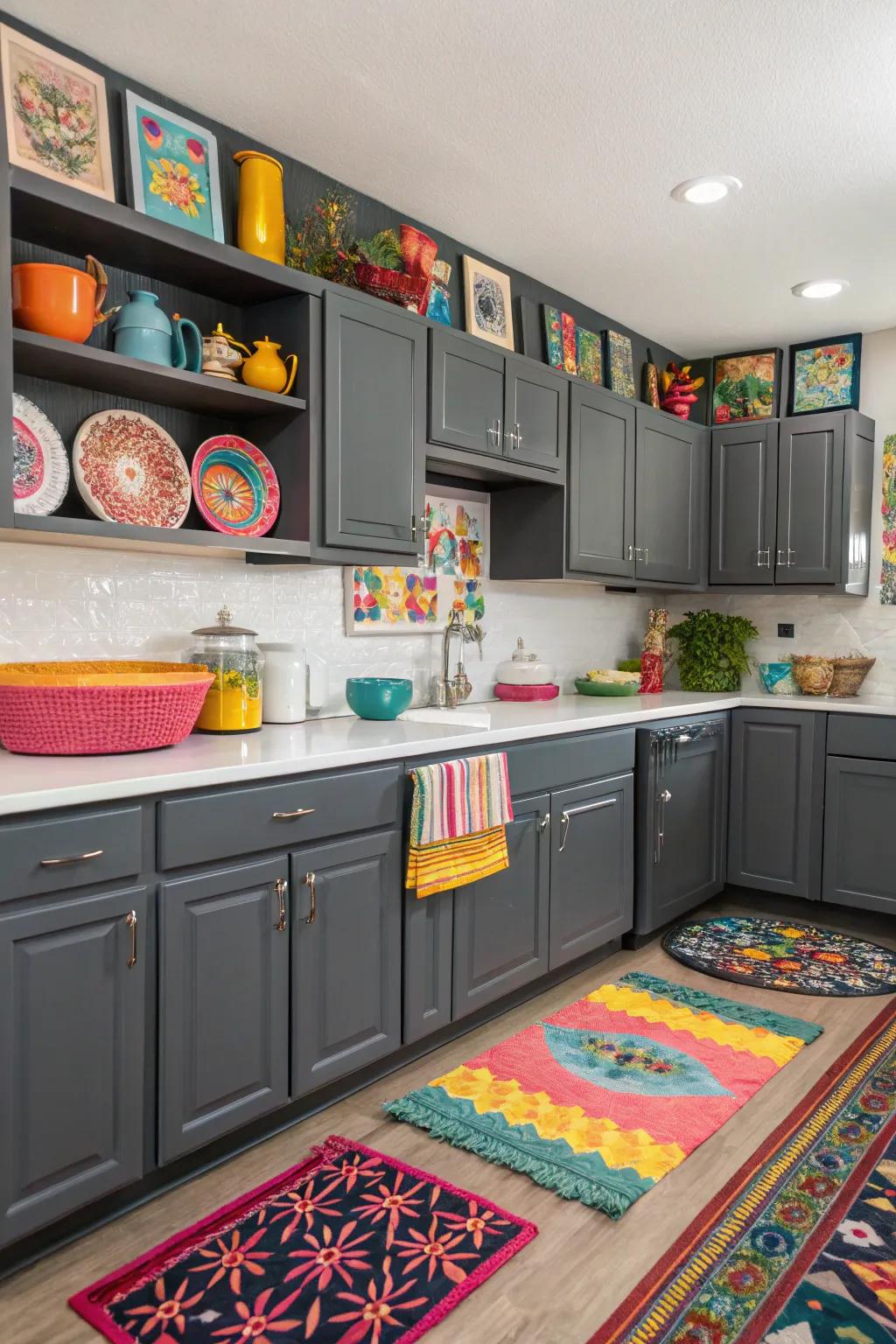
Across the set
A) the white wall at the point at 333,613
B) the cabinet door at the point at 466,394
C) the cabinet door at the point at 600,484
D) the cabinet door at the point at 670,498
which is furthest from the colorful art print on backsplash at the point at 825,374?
the cabinet door at the point at 466,394

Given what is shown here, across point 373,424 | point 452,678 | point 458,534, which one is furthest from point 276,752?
point 458,534

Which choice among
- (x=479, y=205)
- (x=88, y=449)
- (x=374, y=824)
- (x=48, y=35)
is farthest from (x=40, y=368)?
(x=479, y=205)

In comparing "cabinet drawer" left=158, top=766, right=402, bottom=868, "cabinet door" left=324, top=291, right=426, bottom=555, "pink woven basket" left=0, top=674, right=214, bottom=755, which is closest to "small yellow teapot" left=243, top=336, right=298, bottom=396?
"cabinet door" left=324, top=291, right=426, bottom=555

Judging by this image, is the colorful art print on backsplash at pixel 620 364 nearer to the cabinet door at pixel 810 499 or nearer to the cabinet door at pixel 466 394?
the cabinet door at pixel 810 499

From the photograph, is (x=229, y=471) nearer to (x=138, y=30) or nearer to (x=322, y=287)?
(x=322, y=287)

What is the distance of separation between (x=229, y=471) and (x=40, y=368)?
1.88ft

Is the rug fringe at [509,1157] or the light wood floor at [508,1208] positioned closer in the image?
the light wood floor at [508,1208]

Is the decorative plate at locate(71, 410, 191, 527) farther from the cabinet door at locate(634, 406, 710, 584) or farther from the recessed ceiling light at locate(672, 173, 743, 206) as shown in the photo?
the cabinet door at locate(634, 406, 710, 584)

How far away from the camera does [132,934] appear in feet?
6.40

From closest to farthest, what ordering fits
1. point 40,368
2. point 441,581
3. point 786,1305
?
point 786,1305
point 40,368
point 441,581

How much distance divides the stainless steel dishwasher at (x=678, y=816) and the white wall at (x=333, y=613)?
717 millimetres

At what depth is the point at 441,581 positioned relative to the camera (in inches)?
146

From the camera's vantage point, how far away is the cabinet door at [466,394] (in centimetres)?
313

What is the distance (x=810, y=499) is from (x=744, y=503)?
31 cm
